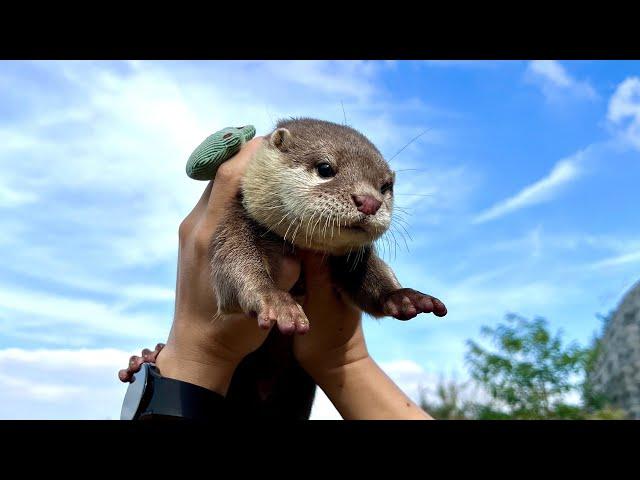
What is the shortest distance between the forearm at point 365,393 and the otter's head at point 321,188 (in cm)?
94

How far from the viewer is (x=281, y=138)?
422 cm

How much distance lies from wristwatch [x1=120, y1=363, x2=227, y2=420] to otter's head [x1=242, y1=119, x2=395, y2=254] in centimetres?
111

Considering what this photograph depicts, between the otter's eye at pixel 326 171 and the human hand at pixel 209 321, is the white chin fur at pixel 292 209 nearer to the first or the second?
the otter's eye at pixel 326 171

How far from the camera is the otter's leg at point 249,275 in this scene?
134 inches

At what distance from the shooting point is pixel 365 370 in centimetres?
443

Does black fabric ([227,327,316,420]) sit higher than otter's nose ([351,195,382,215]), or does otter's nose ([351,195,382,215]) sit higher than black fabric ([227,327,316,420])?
otter's nose ([351,195,382,215])

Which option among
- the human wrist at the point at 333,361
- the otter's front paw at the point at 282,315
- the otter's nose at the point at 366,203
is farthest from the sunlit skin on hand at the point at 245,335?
the otter's nose at the point at 366,203

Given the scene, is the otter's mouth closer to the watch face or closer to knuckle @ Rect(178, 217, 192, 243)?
knuckle @ Rect(178, 217, 192, 243)

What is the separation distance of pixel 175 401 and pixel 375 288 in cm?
149

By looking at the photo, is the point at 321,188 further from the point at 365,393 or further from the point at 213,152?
the point at 365,393

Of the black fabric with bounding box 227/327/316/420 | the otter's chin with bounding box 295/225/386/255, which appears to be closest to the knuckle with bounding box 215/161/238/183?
the otter's chin with bounding box 295/225/386/255

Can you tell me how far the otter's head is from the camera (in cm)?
367
